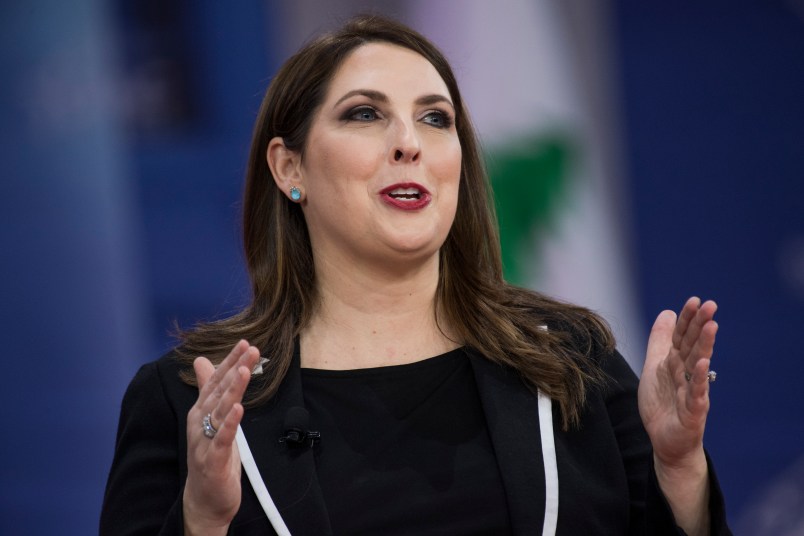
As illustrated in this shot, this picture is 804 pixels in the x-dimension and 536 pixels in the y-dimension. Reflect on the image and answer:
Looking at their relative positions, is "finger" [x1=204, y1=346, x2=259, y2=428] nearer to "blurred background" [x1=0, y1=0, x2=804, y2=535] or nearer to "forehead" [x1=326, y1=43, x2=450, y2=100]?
"forehead" [x1=326, y1=43, x2=450, y2=100]

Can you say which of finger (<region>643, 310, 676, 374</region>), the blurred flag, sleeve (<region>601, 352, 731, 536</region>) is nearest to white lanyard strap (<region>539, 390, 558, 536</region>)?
sleeve (<region>601, 352, 731, 536</region>)

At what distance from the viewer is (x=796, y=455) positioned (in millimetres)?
3396

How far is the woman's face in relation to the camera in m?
Answer: 2.22

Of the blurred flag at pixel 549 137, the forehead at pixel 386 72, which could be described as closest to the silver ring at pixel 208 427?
the forehead at pixel 386 72

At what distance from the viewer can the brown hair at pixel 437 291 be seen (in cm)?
223

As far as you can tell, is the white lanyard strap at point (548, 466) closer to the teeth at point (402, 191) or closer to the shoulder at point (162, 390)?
the teeth at point (402, 191)

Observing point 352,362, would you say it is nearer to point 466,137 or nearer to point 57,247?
point 466,137

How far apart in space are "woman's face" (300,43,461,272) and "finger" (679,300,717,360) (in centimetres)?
62

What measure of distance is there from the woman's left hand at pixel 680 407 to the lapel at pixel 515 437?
235 millimetres

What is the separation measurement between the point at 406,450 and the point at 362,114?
2.37 ft

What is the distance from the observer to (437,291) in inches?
95.0

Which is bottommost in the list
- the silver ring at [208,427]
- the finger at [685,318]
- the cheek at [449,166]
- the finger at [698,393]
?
the silver ring at [208,427]

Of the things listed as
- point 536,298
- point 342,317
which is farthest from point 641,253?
point 342,317

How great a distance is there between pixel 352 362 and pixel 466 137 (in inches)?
25.1
